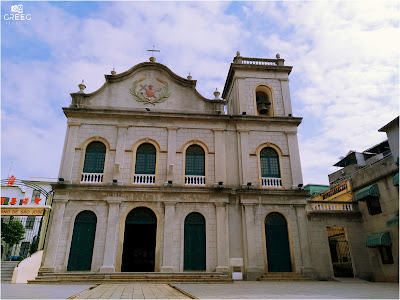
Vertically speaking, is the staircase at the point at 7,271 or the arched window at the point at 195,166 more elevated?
the arched window at the point at 195,166

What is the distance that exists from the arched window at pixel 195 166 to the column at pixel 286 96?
6.14 meters

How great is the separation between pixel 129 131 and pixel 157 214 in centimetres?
509

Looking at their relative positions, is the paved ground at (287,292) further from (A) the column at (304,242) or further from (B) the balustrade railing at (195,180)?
(B) the balustrade railing at (195,180)

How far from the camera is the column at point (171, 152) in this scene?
16094 mm

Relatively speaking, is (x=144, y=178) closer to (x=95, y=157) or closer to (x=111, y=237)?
(x=95, y=157)

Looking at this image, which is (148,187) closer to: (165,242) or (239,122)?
(165,242)

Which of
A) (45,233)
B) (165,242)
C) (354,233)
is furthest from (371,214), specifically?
(45,233)

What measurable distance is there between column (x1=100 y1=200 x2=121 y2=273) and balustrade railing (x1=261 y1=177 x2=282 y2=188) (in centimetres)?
804

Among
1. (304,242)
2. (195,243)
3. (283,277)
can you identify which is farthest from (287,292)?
(304,242)

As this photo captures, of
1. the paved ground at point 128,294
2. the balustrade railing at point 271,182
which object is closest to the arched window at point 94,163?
the paved ground at point 128,294

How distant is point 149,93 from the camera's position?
18047 millimetres

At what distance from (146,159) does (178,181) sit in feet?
7.40

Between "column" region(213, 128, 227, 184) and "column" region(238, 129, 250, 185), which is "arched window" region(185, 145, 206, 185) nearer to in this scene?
"column" region(213, 128, 227, 184)

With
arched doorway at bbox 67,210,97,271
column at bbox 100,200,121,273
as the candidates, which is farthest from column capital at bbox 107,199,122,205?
arched doorway at bbox 67,210,97,271
